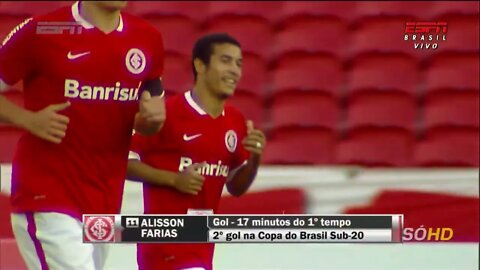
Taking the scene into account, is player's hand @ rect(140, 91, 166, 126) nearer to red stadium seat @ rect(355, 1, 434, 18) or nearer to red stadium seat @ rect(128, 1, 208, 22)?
red stadium seat @ rect(355, 1, 434, 18)

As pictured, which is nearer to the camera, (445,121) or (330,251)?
(330,251)

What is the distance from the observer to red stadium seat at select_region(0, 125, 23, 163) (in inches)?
68.6

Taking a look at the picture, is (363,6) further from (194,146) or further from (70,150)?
(70,150)

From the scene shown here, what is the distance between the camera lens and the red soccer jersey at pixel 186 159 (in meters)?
1.74

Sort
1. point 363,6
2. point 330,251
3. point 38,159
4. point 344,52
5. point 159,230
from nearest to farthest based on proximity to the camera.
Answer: point 38,159 < point 159,230 < point 330,251 < point 344,52 < point 363,6

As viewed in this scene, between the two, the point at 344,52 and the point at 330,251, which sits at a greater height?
the point at 344,52

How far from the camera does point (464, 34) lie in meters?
2.25

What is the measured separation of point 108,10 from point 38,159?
0.83 ft

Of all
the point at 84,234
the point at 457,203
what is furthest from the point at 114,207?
the point at 457,203

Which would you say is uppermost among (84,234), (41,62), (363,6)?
(363,6)

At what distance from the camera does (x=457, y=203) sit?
6.75 ft

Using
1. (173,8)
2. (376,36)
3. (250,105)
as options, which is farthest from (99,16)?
(173,8)

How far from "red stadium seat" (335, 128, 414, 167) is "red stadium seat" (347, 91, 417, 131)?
2 cm

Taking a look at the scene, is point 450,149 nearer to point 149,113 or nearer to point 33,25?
point 149,113
